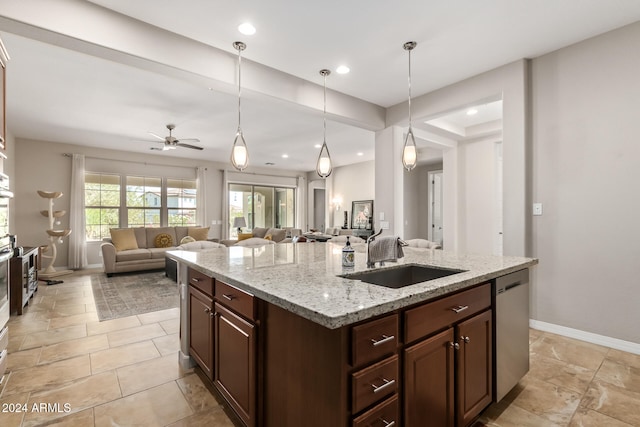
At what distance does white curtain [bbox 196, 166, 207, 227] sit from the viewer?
828 centimetres

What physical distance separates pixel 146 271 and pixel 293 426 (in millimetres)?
6182

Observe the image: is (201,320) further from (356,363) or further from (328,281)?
(356,363)

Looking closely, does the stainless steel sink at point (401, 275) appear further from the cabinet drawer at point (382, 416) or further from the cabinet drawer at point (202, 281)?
the cabinet drawer at point (202, 281)

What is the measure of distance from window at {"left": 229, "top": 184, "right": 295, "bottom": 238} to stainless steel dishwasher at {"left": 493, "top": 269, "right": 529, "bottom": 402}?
8.15m

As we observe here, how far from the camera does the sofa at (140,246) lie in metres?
5.81

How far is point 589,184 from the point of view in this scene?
9.14ft

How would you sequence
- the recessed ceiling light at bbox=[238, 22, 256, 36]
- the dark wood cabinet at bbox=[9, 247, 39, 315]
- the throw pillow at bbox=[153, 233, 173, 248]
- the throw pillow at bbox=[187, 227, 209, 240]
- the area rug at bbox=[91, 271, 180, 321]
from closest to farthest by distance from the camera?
the recessed ceiling light at bbox=[238, 22, 256, 36]
the dark wood cabinet at bbox=[9, 247, 39, 315]
the area rug at bbox=[91, 271, 180, 321]
the throw pillow at bbox=[153, 233, 173, 248]
the throw pillow at bbox=[187, 227, 209, 240]

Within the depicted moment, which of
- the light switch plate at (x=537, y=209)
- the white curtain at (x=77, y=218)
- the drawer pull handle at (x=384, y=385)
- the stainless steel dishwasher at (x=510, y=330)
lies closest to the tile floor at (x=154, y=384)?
the stainless steel dishwasher at (x=510, y=330)

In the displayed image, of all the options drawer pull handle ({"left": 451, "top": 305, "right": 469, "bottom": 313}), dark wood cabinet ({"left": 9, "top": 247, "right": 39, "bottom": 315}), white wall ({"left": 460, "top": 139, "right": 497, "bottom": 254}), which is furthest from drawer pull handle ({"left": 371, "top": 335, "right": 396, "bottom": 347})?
white wall ({"left": 460, "top": 139, "right": 497, "bottom": 254})

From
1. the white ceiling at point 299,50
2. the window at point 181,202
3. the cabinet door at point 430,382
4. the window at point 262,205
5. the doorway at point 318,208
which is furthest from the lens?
the doorway at point 318,208

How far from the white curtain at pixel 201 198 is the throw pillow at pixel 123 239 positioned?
1.94 metres

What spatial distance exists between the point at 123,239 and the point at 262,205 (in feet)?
14.5

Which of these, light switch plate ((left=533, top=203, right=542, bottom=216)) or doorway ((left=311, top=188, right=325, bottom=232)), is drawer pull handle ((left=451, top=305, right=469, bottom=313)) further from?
doorway ((left=311, top=188, right=325, bottom=232))

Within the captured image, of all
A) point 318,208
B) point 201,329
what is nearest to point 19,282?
point 201,329
